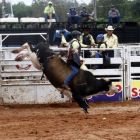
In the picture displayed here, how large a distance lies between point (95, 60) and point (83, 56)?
1.33 feet

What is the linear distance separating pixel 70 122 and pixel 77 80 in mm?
1277

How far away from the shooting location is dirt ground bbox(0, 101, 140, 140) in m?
9.05

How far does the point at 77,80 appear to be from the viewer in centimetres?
1193

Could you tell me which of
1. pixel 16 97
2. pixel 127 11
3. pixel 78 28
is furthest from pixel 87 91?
pixel 127 11

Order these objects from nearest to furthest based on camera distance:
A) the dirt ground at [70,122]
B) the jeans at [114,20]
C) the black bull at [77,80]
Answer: the dirt ground at [70,122] → the black bull at [77,80] → the jeans at [114,20]

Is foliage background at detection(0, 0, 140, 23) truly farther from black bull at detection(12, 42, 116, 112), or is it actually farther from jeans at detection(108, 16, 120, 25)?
black bull at detection(12, 42, 116, 112)

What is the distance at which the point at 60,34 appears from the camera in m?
18.5

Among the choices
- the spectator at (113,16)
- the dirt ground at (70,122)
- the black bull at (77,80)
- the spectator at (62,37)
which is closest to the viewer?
the dirt ground at (70,122)

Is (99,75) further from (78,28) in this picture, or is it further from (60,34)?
(78,28)

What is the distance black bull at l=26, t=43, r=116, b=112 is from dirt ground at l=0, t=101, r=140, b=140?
20.6 inches

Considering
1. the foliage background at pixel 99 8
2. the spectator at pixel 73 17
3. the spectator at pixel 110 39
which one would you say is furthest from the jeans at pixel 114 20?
the foliage background at pixel 99 8

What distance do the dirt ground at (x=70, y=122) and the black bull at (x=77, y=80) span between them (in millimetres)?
524

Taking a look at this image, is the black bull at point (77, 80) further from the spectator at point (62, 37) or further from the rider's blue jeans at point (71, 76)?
the spectator at point (62, 37)

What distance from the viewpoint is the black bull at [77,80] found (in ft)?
38.9
